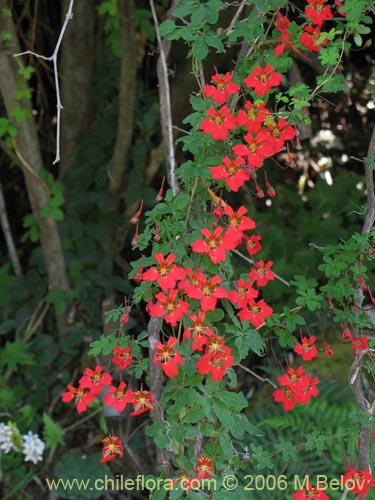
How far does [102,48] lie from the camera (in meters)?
2.83

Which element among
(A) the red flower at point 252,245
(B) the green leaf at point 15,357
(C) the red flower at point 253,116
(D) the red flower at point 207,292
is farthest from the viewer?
(B) the green leaf at point 15,357

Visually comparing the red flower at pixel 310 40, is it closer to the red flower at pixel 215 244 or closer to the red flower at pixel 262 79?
the red flower at pixel 262 79

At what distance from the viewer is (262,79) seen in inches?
55.7

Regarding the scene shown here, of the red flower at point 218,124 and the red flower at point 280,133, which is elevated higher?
the red flower at point 218,124

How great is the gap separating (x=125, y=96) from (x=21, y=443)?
1.17m

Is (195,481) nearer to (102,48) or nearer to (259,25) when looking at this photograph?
(259,25)

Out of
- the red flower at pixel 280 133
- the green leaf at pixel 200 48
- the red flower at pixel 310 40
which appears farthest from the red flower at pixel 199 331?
the red flower at pixel 310 40

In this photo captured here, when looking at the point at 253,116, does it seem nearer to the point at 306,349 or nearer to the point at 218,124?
the point at 218,124

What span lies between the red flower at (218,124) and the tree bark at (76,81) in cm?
148

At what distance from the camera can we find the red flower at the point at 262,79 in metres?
1.40

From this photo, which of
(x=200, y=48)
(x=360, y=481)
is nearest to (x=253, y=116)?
(x=200, y=48)

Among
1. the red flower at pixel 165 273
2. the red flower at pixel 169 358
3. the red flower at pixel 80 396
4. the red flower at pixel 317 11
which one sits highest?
the red flower at pixel 317 11

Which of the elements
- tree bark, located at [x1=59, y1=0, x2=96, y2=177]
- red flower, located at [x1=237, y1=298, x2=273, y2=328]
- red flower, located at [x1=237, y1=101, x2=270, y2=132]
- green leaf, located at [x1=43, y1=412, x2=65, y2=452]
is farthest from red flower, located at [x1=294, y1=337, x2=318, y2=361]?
tree bark, located at [x1=59, y1=0, x2=96, y2=177]

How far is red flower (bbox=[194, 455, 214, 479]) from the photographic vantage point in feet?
4.68
